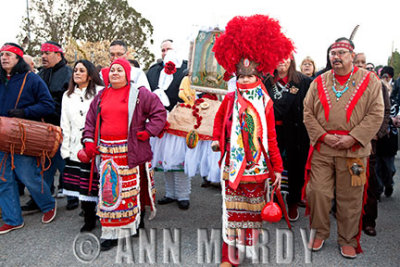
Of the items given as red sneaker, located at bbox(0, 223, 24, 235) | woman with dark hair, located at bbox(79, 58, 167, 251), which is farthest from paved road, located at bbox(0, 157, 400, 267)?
woman with dark hair, located at bbox(79, 58, 167, 251)

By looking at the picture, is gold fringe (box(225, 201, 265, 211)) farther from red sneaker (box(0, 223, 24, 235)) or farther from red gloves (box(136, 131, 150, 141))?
red sneaker (box(0, 223, 24, 235))

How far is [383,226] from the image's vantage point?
4402 millimetres

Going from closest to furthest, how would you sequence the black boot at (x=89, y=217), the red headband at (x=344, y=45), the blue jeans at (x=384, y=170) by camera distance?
the red headband at (x=344, y=45) < the black boot at (x=89, y=217) < the blue jeans at (x=384, y=170)

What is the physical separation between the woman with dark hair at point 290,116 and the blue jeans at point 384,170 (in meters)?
1.88

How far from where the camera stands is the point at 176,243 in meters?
3.77

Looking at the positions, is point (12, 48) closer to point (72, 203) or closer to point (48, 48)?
point (48, 48)

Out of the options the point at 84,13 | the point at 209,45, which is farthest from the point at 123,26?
the point at 209,45

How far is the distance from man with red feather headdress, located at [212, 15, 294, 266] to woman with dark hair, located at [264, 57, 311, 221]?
1274 millimetres

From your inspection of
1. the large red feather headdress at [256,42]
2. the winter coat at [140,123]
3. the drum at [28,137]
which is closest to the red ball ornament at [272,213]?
the large red feather headdress at [256,42]

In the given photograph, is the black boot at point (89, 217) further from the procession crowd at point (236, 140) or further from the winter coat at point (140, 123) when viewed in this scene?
the winter coat at point (140, 123)

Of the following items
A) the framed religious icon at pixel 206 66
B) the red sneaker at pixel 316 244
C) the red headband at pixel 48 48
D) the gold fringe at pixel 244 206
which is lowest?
the red sneaker at pixel 316 244

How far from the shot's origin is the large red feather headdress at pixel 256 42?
2.92m

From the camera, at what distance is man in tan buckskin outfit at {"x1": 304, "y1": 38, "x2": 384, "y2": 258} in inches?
134

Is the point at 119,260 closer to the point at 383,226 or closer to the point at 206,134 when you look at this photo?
the point at 206,134
